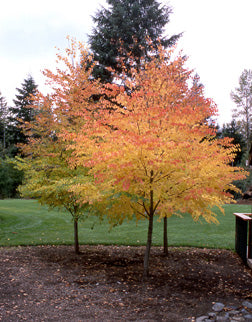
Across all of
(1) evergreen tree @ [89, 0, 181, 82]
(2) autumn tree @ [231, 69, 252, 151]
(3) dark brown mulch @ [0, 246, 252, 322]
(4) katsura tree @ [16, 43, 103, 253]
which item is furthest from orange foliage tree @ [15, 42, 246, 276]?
(2) autumn tree @ [231, 69, 252, 151]

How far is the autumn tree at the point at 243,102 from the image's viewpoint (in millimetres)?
29609

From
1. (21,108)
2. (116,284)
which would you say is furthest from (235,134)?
(116,284)

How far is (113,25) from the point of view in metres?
14.9

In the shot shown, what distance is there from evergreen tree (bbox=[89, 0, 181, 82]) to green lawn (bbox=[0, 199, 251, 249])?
8063mm

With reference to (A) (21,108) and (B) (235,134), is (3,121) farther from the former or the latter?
(B) (235,134)

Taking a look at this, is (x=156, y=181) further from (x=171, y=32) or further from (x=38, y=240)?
(x=171, y=32)

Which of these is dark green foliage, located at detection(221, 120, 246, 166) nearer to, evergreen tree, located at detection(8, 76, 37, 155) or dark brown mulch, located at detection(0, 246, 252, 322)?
evergreen tree, located at detection(8, 76, 37, 155)

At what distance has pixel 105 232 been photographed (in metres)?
11.6

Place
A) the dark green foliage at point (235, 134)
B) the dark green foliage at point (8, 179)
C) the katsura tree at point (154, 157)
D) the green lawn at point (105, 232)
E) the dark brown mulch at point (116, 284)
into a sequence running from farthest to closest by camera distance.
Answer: the dark green foliage at point (235, 134)
the dark green foliage at point (8, 179)
the green lawn at point (105, 232)
the katsura tree at point (154, 157)
the dark brown mulch at point (116, 284)

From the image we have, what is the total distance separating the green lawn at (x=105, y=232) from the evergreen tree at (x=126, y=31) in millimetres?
8063

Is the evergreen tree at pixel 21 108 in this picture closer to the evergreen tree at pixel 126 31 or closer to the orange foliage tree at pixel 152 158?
the evergreen tree at pixel 126 31

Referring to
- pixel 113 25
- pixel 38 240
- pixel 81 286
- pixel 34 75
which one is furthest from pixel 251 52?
pixel 34 75

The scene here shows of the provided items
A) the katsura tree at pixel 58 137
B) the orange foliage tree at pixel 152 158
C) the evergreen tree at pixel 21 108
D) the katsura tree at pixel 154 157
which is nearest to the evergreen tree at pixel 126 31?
the katsura tree at pixel 58 137

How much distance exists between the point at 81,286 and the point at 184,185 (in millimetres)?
2794
